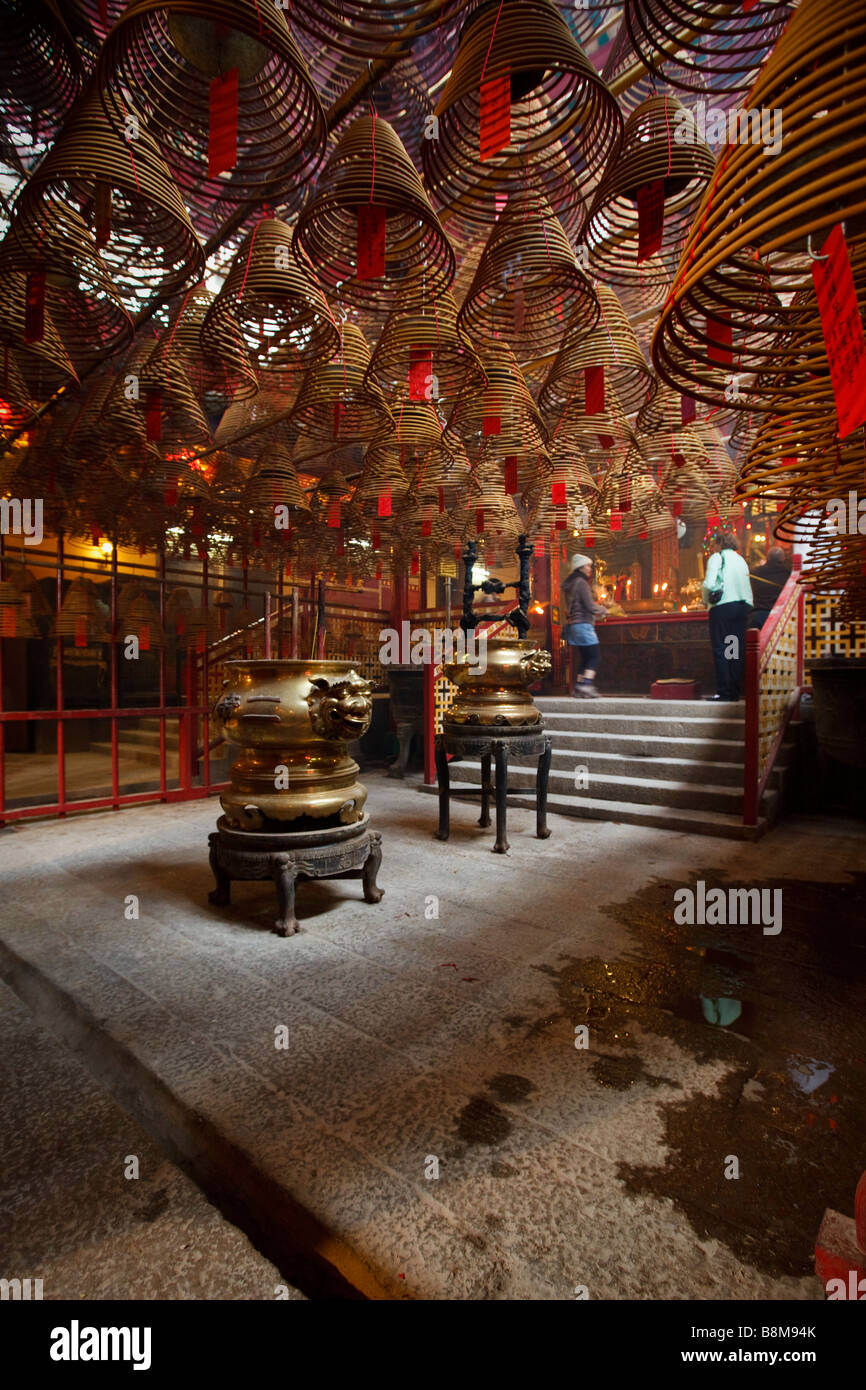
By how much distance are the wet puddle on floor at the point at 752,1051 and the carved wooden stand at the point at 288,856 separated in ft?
4.12

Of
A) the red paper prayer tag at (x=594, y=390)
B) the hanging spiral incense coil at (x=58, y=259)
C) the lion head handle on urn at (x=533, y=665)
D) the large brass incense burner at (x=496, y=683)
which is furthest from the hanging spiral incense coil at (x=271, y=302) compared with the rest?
the lion head handle on urn at (x=533, y=665)

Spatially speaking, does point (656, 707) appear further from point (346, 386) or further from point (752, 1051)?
point (752, 1051)

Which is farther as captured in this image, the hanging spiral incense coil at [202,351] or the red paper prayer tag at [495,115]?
the hanging spiral incense coil at [202,351]

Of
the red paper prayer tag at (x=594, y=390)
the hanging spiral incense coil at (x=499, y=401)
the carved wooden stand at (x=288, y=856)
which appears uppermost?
the hanging spiral incense coil at (x=499, y=401)

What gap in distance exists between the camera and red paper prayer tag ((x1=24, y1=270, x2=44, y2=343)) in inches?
99.2

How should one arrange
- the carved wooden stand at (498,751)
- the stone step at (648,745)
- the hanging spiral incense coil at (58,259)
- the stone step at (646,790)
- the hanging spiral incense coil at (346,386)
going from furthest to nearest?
the stone step at (648,745) → the stone step at (646,790) → the carved wooden stand at (498,751) → the hanging spiral incense coil at (346,386) → the hanging spiral incense coil at (58,259)

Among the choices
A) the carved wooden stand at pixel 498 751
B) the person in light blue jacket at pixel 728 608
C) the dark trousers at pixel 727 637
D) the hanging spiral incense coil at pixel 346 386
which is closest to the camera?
the hanging spiral incense coil at pixel 346 386

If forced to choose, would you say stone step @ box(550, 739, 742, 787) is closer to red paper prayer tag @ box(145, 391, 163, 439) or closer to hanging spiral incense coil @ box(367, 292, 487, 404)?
hanging spiral incense coil @ box(367, 292, 487, 404)

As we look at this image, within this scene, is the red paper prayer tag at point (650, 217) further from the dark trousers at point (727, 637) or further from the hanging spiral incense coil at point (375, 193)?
the dark trousers at point (727, 637)

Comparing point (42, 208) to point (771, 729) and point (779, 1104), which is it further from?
point (771, 729)

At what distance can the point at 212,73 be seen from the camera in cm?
237

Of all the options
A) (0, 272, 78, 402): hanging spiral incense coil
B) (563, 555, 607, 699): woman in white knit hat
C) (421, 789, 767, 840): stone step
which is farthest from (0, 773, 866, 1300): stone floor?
(563, 555, 607, 699): woman in white knit hat

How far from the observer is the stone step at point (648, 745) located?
5723mm

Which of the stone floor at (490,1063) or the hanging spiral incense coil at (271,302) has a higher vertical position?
the hanging spiral incense coil at (271,302)
